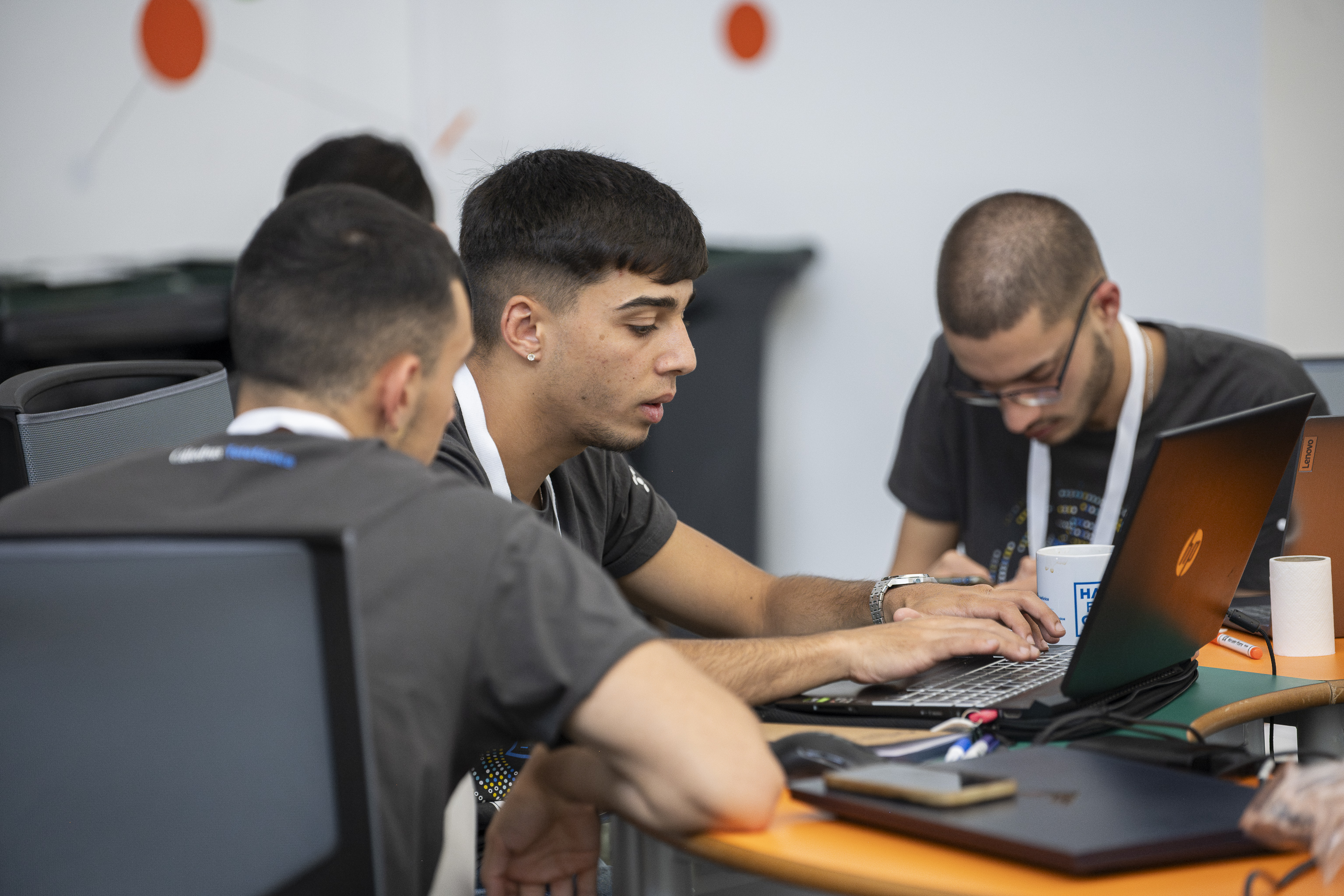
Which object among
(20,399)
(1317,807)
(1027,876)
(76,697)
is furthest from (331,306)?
(1317,807)

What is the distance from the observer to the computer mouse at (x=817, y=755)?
967mm

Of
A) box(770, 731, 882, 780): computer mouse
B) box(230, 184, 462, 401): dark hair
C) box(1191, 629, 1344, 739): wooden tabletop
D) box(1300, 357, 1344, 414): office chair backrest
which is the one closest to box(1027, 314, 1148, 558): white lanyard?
box(1300, 357, 1344, 414): office chair backrest

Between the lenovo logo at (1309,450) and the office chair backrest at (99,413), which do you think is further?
the lenovo logo at (1309,450)

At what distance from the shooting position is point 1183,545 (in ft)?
3.74

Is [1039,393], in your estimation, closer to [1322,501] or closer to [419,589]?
[1322,501]

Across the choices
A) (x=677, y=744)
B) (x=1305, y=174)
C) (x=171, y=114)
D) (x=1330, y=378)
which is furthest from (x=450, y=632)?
(x=1305, y=174)

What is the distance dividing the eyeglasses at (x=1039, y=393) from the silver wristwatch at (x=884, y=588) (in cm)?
52

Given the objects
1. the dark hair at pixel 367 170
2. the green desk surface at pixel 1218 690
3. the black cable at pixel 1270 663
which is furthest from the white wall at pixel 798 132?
the green desk surface at pixel 1218 690

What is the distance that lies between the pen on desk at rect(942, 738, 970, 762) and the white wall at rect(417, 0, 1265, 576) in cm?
270

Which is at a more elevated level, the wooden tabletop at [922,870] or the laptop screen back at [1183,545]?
the laptop screen back at [1183,545]

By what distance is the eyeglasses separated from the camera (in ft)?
6.88

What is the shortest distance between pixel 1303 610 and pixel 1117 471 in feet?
2.31

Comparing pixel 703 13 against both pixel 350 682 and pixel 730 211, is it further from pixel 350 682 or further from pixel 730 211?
pixel 350 682

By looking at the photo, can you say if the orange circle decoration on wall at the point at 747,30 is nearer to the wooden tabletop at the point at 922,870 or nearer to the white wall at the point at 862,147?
the white wall at the point at 862,147
